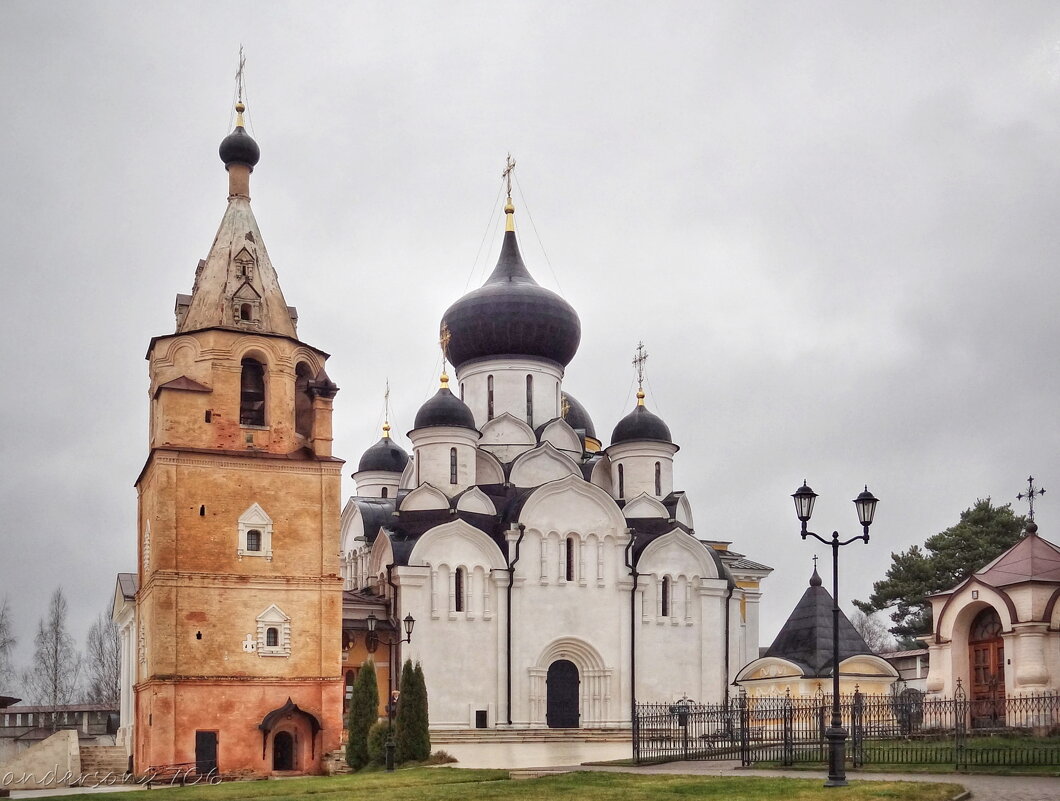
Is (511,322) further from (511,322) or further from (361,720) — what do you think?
(361,720)

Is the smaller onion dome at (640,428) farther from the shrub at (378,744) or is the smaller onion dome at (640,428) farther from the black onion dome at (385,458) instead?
the shrub at (378,744)

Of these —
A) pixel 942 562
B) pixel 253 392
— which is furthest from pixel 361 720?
pixel 942 562

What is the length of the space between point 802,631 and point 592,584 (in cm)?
623

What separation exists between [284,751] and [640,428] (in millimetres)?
12568

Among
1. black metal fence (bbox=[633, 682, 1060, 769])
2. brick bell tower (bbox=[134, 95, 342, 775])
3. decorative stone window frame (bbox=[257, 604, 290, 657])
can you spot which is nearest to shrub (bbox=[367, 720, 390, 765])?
brick bell tower (bbox=[134, 95, 342, 775])

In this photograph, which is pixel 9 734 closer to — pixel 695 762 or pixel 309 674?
pixel 309 674

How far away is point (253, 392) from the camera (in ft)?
87.4

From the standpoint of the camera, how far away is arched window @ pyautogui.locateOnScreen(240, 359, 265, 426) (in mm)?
26500

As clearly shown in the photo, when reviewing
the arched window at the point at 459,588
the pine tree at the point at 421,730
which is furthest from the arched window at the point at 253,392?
the pine tree at the point at 421,730

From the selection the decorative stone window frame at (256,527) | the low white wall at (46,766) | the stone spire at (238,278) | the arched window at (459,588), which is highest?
the stone spire at (238,278)

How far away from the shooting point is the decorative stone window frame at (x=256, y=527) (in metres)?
25.3

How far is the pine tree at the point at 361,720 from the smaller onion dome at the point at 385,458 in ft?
47.7

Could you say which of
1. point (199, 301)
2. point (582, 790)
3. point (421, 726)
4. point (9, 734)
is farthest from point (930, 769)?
point (9, 734)

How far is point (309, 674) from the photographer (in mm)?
25328
